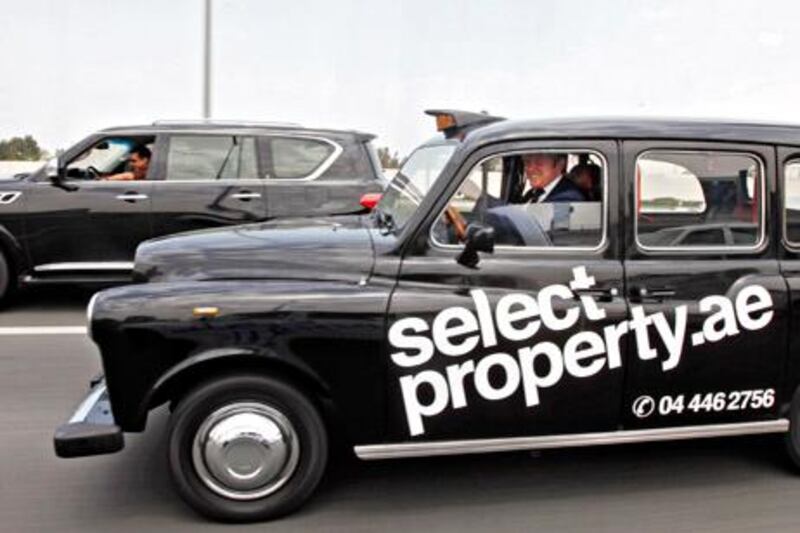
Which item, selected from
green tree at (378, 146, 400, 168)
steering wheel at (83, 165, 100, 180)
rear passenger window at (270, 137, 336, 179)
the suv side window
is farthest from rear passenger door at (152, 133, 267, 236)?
green tree at (378, 146, 400, 168)

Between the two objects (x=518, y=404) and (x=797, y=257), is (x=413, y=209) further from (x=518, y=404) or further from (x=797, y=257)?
(x=797, y=257)

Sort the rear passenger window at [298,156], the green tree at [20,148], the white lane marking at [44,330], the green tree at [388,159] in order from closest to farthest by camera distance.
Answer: the white lane marking at [44,330]
the rear passenger window at [298,156]
the green tree at [388,159]
the green tree at [20,148]

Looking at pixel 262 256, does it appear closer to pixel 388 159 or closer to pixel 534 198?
pixel 534 198

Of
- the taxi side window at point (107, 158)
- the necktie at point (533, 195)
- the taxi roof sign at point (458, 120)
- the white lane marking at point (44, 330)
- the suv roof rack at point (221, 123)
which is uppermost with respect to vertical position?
the taxi roof sign at point (458, 120)

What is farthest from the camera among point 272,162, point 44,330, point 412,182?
point 272,162

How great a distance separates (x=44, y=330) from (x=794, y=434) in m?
5.78

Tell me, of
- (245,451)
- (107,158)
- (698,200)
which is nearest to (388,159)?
(107,158)

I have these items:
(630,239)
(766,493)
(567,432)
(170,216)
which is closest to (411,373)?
(567,432)

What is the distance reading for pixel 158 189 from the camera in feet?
26.4

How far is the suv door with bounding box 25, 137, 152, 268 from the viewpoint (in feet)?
26.1

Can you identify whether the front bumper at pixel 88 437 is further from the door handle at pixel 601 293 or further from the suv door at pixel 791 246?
the suv door at pixel 791 246

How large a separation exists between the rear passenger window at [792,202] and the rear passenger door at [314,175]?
471 centimetres

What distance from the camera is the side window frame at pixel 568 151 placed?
12.2 feet

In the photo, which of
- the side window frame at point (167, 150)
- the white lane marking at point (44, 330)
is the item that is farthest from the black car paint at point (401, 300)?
the side window frame at point (167, 150)
